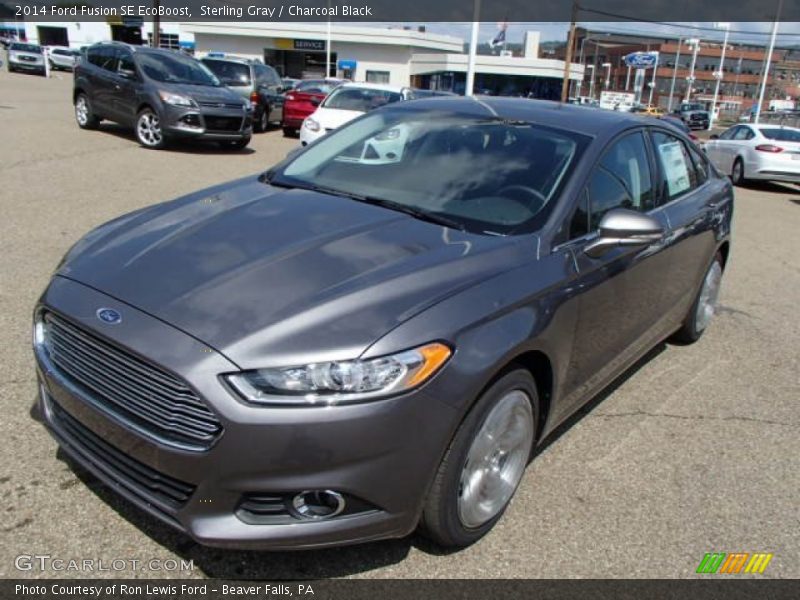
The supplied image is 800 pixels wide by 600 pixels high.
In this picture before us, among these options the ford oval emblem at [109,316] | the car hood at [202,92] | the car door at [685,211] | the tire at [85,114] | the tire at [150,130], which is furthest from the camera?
the tire at [85,114]

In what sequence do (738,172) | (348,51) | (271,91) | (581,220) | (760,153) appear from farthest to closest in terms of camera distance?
1. (348,51)
2. (271,91)
3. (738,172)
4. (760,153)
5. (581,220)

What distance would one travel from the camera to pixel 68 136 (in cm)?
1309

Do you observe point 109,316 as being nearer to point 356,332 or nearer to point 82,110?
point 356,332

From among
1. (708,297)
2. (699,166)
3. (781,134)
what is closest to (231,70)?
(781,134)

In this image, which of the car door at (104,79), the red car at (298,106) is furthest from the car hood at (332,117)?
the car door at (104,79)

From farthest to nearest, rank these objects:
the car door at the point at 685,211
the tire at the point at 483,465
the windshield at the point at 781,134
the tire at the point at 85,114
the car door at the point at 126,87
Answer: the windshield at the point at 781,134, the tire at the point at 85,114, the car door at the point at 126,87, the car door at the point at 685,211, the tire at the point at 483,465

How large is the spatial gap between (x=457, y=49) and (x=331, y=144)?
75862 mm

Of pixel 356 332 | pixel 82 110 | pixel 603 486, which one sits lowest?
pixel 603 486

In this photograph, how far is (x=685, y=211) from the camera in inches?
171

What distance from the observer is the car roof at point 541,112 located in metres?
3.67

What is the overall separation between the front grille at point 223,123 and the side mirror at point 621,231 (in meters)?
10.7

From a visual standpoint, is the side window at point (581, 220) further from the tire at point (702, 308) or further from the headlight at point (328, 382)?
the tire at point (702, 308)

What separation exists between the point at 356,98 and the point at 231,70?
476cm

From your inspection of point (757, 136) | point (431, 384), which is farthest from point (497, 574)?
point (757, 136)
